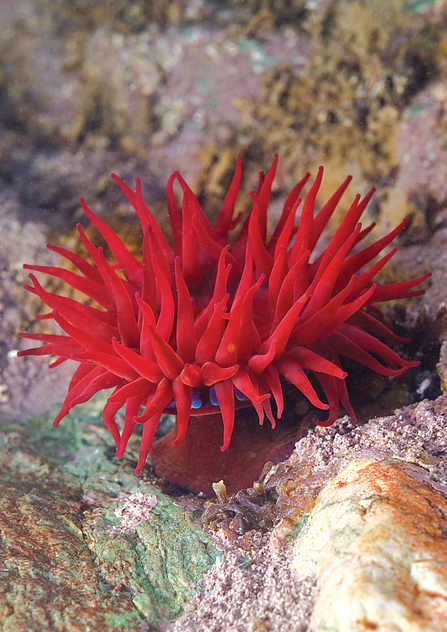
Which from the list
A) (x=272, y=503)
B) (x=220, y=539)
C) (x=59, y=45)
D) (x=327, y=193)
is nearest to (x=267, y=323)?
(x=272, y=503)

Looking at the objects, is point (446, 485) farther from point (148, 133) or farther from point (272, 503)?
point (148, 133)

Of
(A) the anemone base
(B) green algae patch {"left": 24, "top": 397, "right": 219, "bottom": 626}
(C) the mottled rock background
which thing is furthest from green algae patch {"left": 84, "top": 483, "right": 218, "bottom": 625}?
(C) the mottled rock background

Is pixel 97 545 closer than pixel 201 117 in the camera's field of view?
Yes

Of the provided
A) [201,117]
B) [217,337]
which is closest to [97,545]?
[217,337]

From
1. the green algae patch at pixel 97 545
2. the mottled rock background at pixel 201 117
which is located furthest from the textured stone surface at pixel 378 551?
the mottled rock background at pixel 201 117

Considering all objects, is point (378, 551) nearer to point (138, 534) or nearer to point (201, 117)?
point (138, 534)

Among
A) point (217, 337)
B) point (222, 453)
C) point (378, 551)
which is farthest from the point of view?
point (222, 453)

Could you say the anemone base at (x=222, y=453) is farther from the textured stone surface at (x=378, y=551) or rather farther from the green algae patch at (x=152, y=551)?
the textured stone surface at (x=378, y=551)
